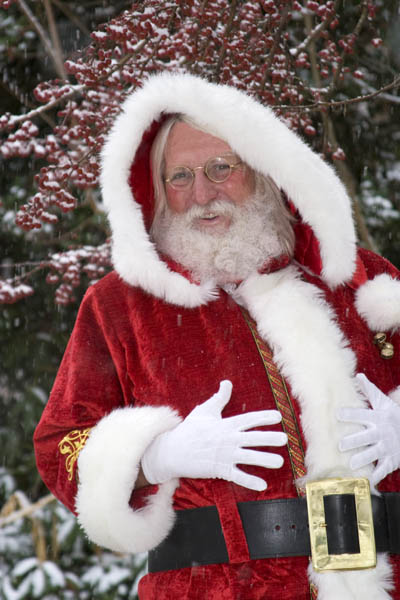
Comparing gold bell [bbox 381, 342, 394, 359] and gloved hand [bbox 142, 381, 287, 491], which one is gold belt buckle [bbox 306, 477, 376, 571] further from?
gold bell [bbox 381, 342, 394, 359]

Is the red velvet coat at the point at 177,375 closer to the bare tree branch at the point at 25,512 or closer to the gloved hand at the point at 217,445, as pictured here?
the gloved hand at the point at 217,445

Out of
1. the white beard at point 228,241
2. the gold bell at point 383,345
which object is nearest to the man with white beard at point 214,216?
the white beard at point 228,241

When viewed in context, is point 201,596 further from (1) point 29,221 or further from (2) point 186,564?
(1) point 29,221

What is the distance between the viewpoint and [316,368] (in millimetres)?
2287

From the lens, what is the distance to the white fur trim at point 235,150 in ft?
8.09

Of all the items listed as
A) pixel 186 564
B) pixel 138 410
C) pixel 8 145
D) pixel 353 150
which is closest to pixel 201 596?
pixel 186 564

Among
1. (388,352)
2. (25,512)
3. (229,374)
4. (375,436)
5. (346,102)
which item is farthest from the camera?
(25,512)

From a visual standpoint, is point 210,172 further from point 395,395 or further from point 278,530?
point 278,530

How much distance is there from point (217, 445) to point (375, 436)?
0.46 meters

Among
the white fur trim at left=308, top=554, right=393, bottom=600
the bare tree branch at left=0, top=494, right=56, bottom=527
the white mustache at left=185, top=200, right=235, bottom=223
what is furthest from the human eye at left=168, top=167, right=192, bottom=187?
the bare tree branch at left=0, top=494, right=56, bottom=527

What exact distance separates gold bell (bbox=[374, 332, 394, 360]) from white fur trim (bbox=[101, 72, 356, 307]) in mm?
221

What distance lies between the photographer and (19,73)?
4930 mm

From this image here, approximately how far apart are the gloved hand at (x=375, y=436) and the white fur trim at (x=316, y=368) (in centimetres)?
3

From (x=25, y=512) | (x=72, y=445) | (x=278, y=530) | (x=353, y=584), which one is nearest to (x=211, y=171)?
(x=72, y=445)
